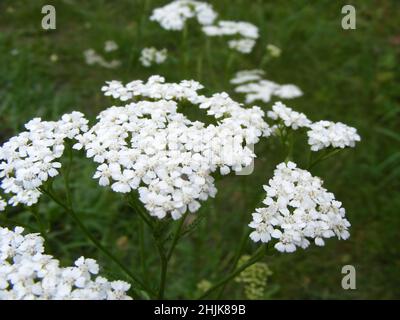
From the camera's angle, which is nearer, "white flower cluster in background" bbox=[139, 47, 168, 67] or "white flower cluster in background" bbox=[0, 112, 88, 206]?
"white flower cluster in background" bbox=[0, 112, 88, 206]

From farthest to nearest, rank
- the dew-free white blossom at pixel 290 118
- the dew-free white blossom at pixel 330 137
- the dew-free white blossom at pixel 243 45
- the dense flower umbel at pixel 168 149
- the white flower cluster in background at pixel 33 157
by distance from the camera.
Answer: the dew-free white blossom at pixel 243 45 → the dew-free white blossom at pixel 290 118 → the dew-free white blossom at pixel 330 137 → the white flower cluster in background at pixel 33 157 → the dense flower umbel at pixel 168 149

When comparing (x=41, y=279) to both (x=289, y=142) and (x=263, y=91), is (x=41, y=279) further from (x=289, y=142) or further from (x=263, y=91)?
(x=263, y=91)

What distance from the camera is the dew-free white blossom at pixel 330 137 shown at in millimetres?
2738

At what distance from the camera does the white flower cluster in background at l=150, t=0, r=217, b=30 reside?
158 inches

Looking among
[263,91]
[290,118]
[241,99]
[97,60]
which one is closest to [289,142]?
[290,118]

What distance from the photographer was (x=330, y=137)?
2.75 m

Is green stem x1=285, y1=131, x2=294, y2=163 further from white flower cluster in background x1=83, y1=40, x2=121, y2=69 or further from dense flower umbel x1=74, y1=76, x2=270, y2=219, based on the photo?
white flower cluster in background x1=83, y1=40, x2=121, y2=69

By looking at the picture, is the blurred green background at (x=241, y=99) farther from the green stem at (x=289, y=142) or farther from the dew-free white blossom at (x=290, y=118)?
the dew-free white blossom at (x=290, y=118)

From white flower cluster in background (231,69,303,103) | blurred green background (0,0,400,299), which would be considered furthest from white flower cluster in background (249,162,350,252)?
white flower cluster in background (231,69,303,103)

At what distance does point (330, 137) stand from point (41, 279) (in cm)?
168

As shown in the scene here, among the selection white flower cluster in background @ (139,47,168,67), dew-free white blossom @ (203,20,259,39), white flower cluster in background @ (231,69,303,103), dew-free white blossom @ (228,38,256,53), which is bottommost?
white flower cluster in background @ (231,69,303,103)

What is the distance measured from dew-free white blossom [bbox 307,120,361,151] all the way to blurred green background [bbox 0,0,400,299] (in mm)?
873

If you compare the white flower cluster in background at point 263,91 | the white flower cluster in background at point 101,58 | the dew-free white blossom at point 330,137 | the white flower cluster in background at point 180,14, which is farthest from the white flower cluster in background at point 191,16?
the dew-free white blossom at point 330,137

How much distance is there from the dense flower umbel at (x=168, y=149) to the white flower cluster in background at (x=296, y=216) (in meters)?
0.23
